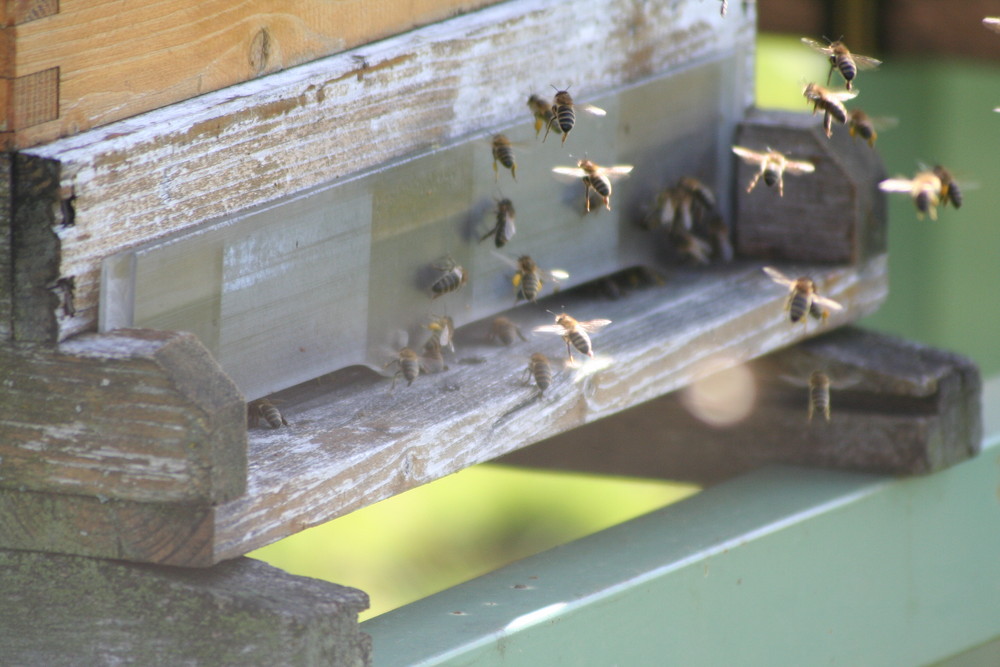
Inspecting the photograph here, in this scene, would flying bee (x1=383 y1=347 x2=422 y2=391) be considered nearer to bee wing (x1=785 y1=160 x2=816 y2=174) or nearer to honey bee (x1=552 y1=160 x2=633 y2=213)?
honey bee (x1=552 y1=160 x2=633 y2=213)

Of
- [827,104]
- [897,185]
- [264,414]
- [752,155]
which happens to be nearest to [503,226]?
[264,414]

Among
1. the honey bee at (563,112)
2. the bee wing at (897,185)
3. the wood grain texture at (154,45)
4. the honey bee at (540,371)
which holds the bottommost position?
the honey bee at (540,371)

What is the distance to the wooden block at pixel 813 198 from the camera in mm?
2676

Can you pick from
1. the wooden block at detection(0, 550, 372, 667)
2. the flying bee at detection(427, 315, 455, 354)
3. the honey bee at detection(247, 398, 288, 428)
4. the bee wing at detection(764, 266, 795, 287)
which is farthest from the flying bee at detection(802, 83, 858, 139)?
the wooden block at detection(0, 550, 372, 667)

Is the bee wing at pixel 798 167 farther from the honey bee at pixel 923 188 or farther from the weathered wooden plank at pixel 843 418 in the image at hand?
the weathered wooden plank at pixel 843 418

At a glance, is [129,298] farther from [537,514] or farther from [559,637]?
[537,514]

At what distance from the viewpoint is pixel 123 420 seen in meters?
1.57

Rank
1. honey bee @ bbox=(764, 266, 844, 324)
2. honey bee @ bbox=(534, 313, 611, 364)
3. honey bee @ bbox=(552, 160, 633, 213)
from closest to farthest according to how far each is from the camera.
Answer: honey bee @ bbox=(534, 313, 611, 364)
honey bee @ bbox=(552, 160, 633, 213)
honey bee @ bbox=(764, 266, 844, 324)

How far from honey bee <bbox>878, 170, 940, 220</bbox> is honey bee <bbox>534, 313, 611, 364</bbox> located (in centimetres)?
69

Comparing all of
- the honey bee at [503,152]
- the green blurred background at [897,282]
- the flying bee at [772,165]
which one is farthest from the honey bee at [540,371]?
the green blurred background at [897,282]

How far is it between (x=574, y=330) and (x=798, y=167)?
0.67 meters

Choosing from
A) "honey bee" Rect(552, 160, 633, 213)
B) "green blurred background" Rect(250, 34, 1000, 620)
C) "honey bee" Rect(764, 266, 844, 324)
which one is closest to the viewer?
"honey bee" Rect(552, 160, 633, 213)

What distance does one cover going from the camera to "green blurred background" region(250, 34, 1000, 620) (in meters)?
4.14

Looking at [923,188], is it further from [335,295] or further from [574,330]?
[335,295]
